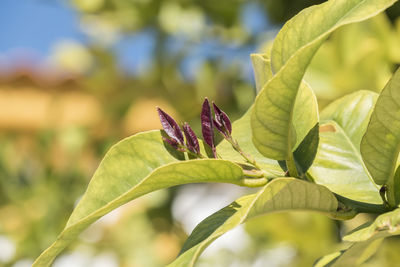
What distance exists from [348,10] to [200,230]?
133 millimetres

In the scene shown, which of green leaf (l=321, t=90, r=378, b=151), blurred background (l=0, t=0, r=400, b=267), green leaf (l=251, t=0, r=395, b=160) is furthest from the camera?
blurred background (l=0, t=0, r=400, b=267)

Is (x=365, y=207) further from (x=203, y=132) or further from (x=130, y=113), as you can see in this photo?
(x=130, y=113)

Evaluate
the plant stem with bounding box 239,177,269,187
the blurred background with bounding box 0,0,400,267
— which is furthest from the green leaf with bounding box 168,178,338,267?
the blurred background with bounding box 0,0,400,267

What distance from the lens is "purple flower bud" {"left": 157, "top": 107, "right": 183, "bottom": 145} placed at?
0.28m

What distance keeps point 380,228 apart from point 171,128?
12cm

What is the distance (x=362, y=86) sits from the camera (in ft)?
2.25

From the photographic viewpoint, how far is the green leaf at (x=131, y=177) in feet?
0.83

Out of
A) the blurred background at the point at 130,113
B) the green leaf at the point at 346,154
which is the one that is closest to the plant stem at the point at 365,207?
the green leaf at the point at 346,154

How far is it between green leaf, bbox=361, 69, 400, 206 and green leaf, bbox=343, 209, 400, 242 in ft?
0.08

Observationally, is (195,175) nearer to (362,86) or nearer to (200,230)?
(200,230)

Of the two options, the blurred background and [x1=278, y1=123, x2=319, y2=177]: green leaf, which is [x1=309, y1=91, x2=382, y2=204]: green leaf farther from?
the blurred background

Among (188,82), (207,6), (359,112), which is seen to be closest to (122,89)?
(188,82)

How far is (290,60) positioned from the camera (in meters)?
0.23

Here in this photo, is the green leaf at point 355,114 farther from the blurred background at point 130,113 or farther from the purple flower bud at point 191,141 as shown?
the blurred background at point 130,113
